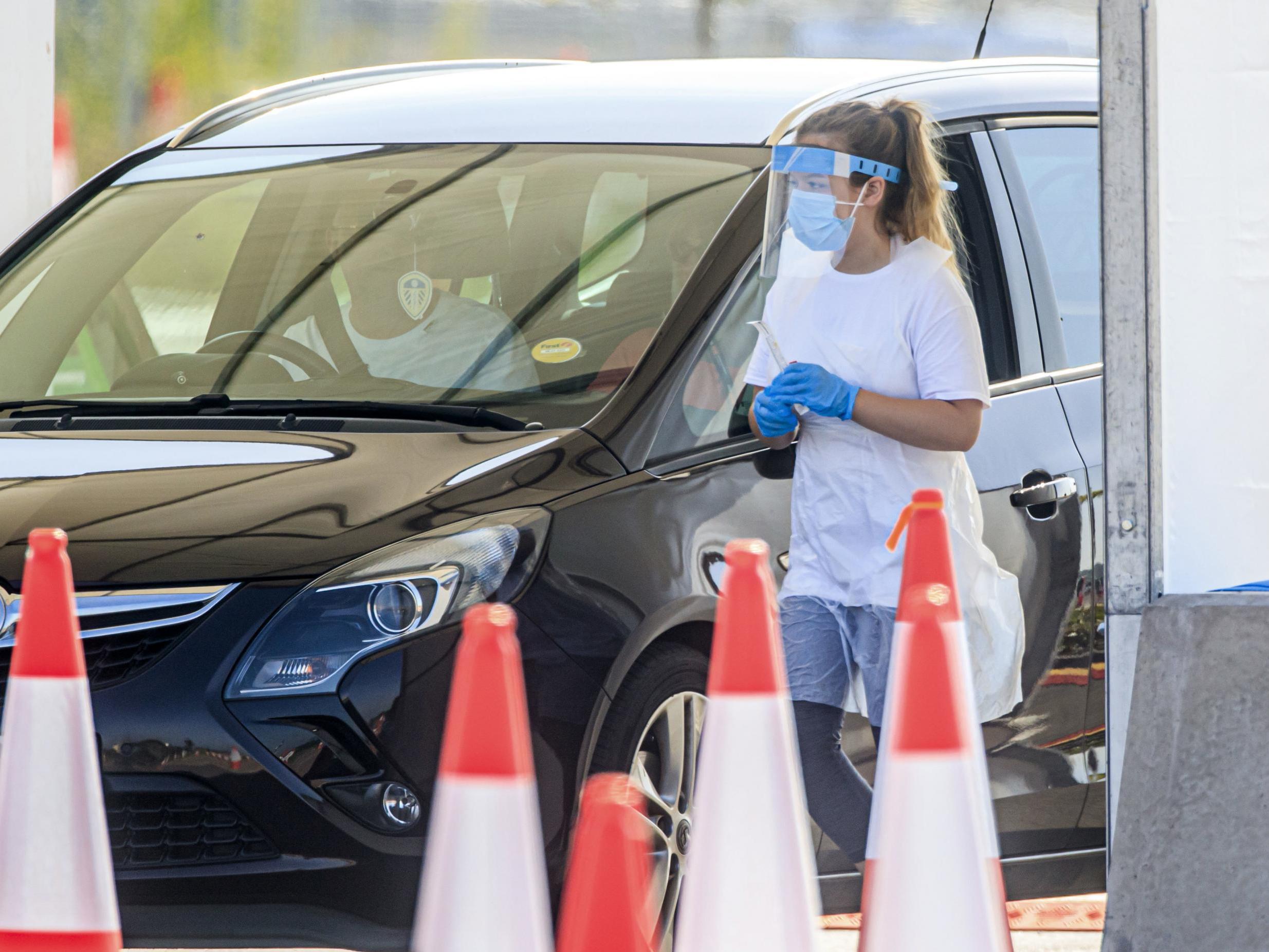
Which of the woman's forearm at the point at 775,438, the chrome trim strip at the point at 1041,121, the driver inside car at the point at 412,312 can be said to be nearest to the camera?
the woman's forearm at the point at 775,438

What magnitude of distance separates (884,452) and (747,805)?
1376 millimetres

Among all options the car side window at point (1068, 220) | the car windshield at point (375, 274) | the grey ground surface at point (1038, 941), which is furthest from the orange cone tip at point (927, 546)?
the grey ground surface at point (1038, 941)

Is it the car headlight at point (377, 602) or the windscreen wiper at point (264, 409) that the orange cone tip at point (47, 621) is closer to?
the car headlight at point (377, 602)

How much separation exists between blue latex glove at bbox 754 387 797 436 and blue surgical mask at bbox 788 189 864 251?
315 mm

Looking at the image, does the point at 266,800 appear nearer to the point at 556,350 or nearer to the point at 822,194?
the point at 556,350

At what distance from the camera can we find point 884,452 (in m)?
3.81

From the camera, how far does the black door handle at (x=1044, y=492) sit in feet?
14.4

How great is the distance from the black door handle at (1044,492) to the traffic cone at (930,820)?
183 centimetres

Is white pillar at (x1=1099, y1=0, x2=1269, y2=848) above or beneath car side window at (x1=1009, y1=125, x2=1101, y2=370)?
beneath

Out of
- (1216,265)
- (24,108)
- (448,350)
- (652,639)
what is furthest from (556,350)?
(24,108)

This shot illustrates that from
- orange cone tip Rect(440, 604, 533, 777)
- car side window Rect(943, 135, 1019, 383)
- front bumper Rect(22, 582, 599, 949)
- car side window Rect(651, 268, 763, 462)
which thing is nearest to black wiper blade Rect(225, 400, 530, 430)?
car side window Rect(651, 268, 763, 462)

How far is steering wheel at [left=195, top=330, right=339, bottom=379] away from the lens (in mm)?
4395

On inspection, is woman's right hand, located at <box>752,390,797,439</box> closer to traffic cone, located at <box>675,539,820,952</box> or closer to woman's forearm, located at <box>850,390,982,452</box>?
woman's forearm, located at <box>850,390,982,452</box>

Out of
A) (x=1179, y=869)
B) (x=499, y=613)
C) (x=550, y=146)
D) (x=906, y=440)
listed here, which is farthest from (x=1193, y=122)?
(x=550, y=146)
